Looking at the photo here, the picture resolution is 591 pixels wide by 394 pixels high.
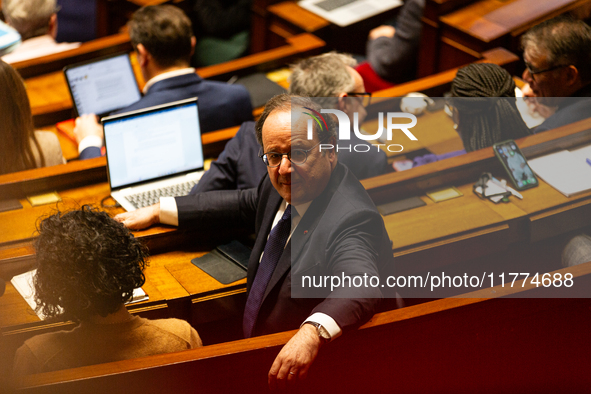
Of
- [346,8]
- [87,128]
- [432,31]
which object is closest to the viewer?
[87,128]

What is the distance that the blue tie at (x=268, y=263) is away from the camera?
6.31 ft

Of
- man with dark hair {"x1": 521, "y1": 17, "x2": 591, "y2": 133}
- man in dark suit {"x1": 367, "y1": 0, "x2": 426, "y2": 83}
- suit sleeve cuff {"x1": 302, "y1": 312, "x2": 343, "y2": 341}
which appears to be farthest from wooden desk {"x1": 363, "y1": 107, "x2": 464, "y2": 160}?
suit sleeve cuff {"x1": 302, "y1": 312, "x2": 343, "y2": 341}

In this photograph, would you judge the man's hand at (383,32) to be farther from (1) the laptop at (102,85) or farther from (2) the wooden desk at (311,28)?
(1) the laptop at (102,85)

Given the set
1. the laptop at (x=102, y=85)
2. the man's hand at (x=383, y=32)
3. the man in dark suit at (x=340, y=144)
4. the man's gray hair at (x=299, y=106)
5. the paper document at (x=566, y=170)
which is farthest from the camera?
the man's hand at (x=383, y=32)

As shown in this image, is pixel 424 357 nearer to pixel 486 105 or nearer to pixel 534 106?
pixel 486 105

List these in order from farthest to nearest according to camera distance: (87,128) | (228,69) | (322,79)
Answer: (228,69) → (87,128) → (322,79)

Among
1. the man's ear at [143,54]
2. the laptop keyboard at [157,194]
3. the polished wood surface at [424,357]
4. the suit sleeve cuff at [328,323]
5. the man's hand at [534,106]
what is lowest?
the polished wood surface at [424,357]

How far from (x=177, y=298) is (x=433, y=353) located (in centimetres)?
85

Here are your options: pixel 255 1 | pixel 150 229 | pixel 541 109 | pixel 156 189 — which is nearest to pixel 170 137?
pixel 156 189

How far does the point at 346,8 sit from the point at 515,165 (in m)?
2.36

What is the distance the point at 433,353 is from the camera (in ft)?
5.94

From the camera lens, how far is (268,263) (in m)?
1.93

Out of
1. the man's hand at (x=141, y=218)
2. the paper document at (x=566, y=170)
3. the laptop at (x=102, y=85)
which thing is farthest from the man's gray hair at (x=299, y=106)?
the laptop at (x=102, y=85)

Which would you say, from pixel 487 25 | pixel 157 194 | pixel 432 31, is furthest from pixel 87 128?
pixel 487 25
